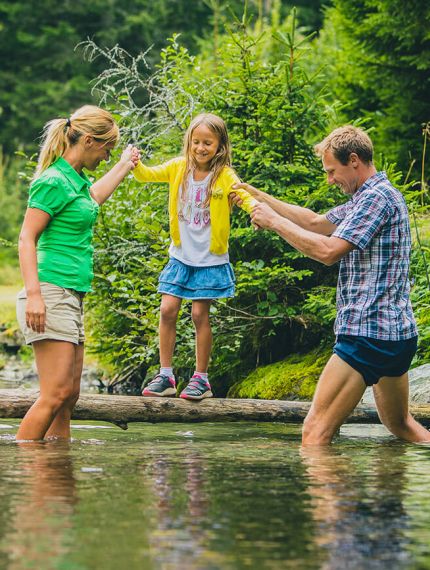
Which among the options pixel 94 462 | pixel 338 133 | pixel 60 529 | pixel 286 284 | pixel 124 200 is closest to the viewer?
pixel 60 529

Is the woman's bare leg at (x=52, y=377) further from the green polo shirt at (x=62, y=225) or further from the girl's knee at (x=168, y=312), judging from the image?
the girl's knee at (x=168, y=312)

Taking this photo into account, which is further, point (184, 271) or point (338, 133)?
point (184, 271)

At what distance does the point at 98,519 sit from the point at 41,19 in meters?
33.4

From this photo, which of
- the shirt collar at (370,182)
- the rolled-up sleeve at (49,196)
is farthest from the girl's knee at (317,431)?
the rolled-up sleeve at (49,196)

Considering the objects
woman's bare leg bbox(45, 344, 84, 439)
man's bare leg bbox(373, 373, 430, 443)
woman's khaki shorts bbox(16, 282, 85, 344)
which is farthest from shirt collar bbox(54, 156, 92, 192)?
man's bare leg bbox(373, 373, 430, 443)

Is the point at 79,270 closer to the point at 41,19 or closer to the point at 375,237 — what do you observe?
the point at 375,237

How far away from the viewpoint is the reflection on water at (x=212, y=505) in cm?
337

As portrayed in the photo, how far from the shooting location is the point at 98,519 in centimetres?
391

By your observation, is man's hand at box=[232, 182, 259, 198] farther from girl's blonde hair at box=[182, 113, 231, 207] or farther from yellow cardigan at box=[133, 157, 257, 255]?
girl's blonde hair at box=[182, 113, 231, 207]

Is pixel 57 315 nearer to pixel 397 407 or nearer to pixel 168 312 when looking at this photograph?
pixel 168 312

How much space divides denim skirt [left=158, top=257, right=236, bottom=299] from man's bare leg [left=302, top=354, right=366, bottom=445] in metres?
1.34

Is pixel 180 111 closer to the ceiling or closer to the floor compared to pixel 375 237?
closer to the ceiling

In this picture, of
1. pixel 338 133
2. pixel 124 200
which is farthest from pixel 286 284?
pixel 338 133

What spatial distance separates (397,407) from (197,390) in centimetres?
133
